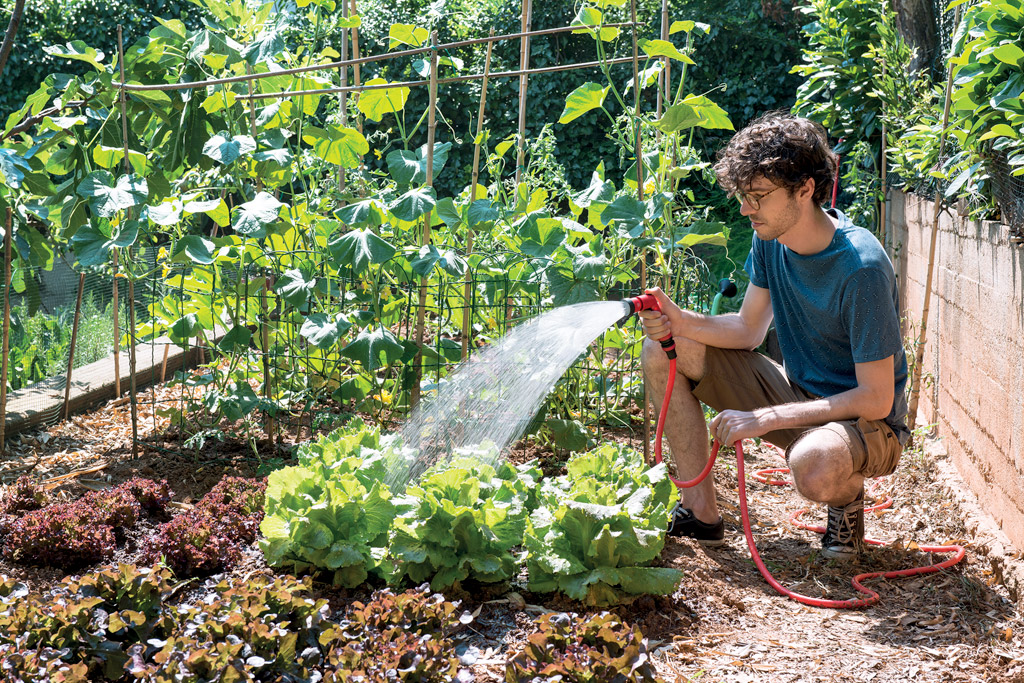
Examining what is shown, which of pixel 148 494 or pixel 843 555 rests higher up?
pixel 148 494

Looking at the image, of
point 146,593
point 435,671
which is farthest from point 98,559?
point 435,671

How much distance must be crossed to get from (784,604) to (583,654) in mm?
926

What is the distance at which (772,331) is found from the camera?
5430 millimetres

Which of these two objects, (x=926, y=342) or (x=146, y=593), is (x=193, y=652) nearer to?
(x=146, y=593)

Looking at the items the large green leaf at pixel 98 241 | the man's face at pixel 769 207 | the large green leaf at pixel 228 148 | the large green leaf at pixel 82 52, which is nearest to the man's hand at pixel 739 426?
the man's face at pixel 769 207

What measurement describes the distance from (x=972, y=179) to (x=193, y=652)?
2.89 meters

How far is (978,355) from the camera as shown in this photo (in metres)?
3.25

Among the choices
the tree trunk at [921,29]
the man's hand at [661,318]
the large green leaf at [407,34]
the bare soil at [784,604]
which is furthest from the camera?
the tree trunk at [921,29]

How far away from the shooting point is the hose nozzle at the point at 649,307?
8.86 ft

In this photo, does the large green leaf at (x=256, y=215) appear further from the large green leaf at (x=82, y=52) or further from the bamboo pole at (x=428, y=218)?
the large green leaf at (x=82, y=52)

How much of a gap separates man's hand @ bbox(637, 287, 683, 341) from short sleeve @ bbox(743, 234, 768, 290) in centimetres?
31

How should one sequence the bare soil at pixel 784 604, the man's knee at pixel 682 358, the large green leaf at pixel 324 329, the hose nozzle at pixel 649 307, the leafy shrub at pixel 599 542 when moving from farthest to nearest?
the large green leaf at pixel 324 329 → the man's knee at pixel 682 358 → the hose nozzle at pixel 649 307 → the leafy shrub at pixel 599 542 → the bare soil at pixel 784 604

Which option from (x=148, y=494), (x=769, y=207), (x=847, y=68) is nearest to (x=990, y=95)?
(x=769, y=207)

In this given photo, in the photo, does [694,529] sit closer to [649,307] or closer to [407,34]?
[649,307]
